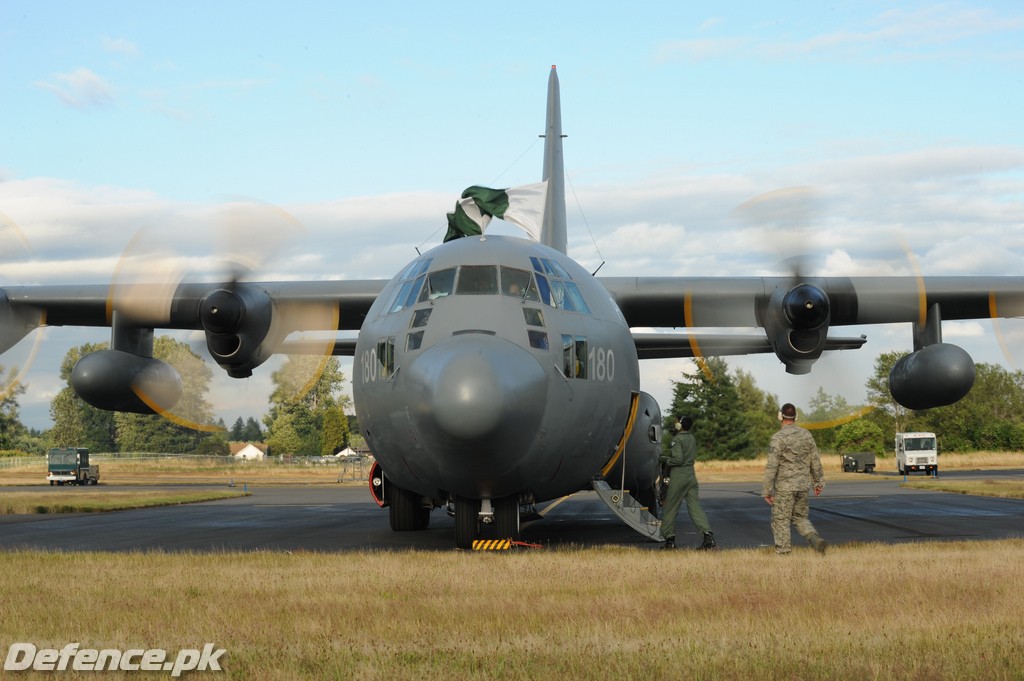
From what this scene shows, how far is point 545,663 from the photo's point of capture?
614cm

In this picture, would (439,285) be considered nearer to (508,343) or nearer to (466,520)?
(508,343)

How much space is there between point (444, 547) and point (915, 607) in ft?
22.9

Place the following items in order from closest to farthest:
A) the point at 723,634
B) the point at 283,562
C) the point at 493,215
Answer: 1. the point at 723,634
2. the point at 283,562
3. the point at 493,215

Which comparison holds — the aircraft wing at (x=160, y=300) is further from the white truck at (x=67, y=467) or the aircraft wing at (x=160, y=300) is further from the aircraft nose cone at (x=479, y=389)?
the white truck at (x=67, y=467)

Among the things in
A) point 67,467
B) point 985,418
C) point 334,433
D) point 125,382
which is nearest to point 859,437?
point 985,418

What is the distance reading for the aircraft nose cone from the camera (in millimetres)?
10414

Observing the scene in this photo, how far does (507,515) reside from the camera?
41.5 ft

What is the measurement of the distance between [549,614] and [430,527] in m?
10.3

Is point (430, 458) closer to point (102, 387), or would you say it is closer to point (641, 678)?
point (641, 678)

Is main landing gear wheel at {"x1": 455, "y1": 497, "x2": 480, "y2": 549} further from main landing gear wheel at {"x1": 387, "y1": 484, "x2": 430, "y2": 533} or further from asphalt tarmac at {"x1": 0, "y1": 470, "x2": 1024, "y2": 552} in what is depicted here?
main landing gear wheel at {"x1": 387, "y1": 484, "x2": 430, "y2": 533}

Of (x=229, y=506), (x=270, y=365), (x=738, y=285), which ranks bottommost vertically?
(x=229, y=506)

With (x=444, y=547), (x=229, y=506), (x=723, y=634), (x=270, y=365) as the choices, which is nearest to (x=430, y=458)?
(x=444, y=547)

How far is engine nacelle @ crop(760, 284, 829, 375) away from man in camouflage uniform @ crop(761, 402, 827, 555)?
5.40 m

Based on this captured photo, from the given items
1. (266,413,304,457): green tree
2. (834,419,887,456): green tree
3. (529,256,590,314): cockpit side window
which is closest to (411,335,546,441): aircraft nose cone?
(529,256,590,314): cockpit side window
